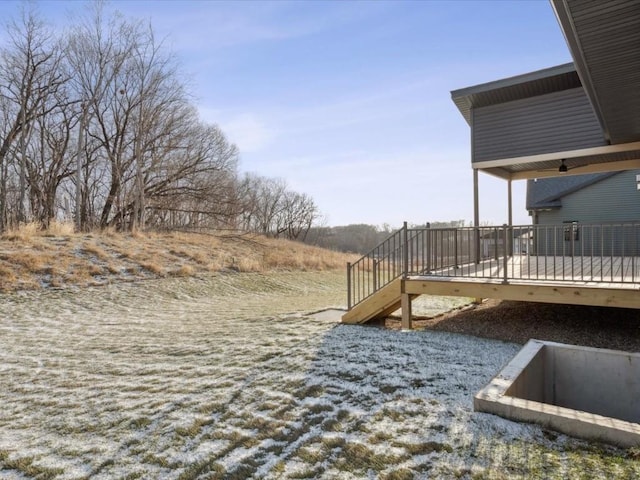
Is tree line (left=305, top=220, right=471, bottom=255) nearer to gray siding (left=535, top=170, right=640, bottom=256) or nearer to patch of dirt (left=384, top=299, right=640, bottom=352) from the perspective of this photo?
gray siding (left=535, top=170, right=640, bottom=256)

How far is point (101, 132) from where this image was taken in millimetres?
19219

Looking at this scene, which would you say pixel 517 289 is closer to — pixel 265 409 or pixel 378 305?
pixel 378 305

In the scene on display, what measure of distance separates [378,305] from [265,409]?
326 cm

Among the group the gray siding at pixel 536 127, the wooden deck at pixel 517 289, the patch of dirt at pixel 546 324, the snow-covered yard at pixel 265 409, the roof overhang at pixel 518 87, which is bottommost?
the snow-covered yard at pixel 265 409

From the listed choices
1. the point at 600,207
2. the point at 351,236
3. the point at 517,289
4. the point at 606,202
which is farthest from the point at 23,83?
the point at 351,236

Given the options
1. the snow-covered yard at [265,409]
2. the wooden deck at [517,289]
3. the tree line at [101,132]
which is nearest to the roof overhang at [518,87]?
the wooden deck at [517,289]

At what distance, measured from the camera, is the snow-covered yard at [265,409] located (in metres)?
2.47

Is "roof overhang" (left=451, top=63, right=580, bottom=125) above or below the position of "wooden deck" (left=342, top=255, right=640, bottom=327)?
above

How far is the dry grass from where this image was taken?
32.0 feet

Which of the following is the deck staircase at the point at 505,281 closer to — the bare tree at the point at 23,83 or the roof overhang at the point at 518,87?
the roof overhang at the point at 518,87

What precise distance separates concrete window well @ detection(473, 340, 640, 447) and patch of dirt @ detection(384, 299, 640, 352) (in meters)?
1.14

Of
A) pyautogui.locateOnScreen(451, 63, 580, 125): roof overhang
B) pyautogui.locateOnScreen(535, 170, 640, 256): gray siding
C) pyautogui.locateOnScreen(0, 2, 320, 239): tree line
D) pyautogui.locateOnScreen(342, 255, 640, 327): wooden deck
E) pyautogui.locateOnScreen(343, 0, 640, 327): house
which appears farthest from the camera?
pyautogui.locateOnScreen(0, 2, 320, 239): tree line

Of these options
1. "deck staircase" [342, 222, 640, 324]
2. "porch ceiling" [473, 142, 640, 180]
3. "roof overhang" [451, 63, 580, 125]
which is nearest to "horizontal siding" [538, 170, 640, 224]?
"porch ceiling" [473, 142, 640, 180]

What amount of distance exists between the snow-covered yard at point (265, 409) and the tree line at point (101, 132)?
13356 mm
